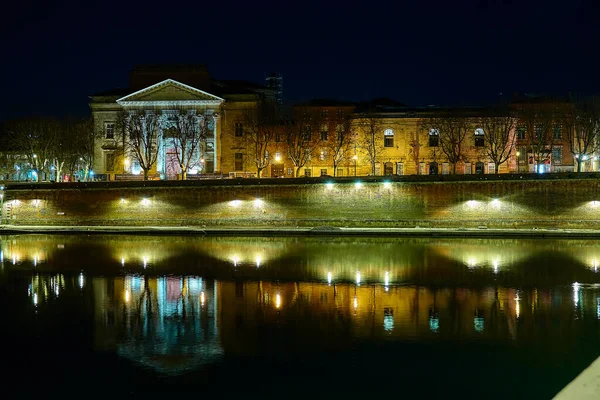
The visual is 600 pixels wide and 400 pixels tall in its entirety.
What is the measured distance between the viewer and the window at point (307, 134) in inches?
2549

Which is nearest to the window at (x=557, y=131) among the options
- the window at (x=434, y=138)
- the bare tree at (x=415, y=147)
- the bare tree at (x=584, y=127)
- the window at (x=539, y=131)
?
the bare tree at (x=584, y=127)

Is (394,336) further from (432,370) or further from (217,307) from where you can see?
(217,307)

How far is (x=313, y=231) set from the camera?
4884cm

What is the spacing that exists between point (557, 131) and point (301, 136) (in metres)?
22.2

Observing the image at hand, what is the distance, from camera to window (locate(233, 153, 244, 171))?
7025 centimetres

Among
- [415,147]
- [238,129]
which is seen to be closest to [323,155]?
[415,147]

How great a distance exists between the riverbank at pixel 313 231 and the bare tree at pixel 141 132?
12.1 metres

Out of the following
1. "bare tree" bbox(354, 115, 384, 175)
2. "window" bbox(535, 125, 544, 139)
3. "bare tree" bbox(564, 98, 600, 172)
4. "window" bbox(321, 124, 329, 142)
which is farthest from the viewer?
"window" bbox(321, 124, 329, 142)

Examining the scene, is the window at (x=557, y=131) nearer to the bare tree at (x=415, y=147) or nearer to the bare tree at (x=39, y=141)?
the bare tree at (x=415, y=147)

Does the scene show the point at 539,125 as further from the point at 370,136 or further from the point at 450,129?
the point at 370,136

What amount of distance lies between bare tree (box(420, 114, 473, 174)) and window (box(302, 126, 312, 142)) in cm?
1013

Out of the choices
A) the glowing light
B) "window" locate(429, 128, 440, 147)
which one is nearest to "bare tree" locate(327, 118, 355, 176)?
"window" locate(429, 128, 440, 147)

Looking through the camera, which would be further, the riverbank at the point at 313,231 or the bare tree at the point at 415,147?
the bare tree at the point at 415,147

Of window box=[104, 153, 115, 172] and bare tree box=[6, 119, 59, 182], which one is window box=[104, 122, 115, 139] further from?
bare tree box=[6, 119, 59, 182]
